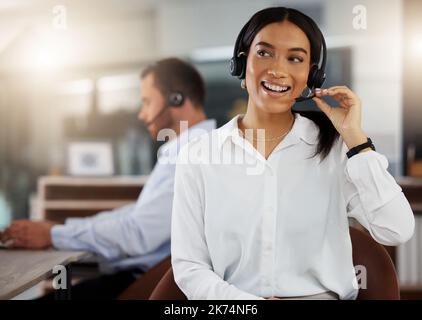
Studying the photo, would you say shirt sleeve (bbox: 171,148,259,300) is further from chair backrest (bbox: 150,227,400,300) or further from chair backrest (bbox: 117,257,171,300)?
chair backrest (bbox: 117,257,171,300)

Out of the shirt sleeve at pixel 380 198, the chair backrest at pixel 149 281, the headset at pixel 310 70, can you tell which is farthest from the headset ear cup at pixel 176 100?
the shirt sleeve at pixel 380 198

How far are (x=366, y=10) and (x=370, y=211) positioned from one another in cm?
54

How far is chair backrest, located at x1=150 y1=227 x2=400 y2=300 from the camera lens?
42.8 inches

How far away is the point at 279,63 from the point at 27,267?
26.3 inches

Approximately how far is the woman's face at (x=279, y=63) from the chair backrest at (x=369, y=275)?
353 millimetres

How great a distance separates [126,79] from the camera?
313cm

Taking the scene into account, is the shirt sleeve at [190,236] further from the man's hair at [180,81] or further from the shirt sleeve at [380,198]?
the man's hair at [180,81]

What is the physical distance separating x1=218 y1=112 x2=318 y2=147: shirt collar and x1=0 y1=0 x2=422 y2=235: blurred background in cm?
55

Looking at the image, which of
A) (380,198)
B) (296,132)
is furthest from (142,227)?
(380,198)

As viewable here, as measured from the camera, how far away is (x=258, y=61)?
3.24 ft

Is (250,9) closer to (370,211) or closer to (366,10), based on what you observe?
(366,10)

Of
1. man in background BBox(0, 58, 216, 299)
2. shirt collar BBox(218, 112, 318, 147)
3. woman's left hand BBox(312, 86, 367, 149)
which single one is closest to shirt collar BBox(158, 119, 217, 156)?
man in background BBox(0, 58, 216, 299)

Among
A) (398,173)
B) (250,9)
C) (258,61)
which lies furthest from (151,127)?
(398,173)

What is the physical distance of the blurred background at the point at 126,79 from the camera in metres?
1.96
